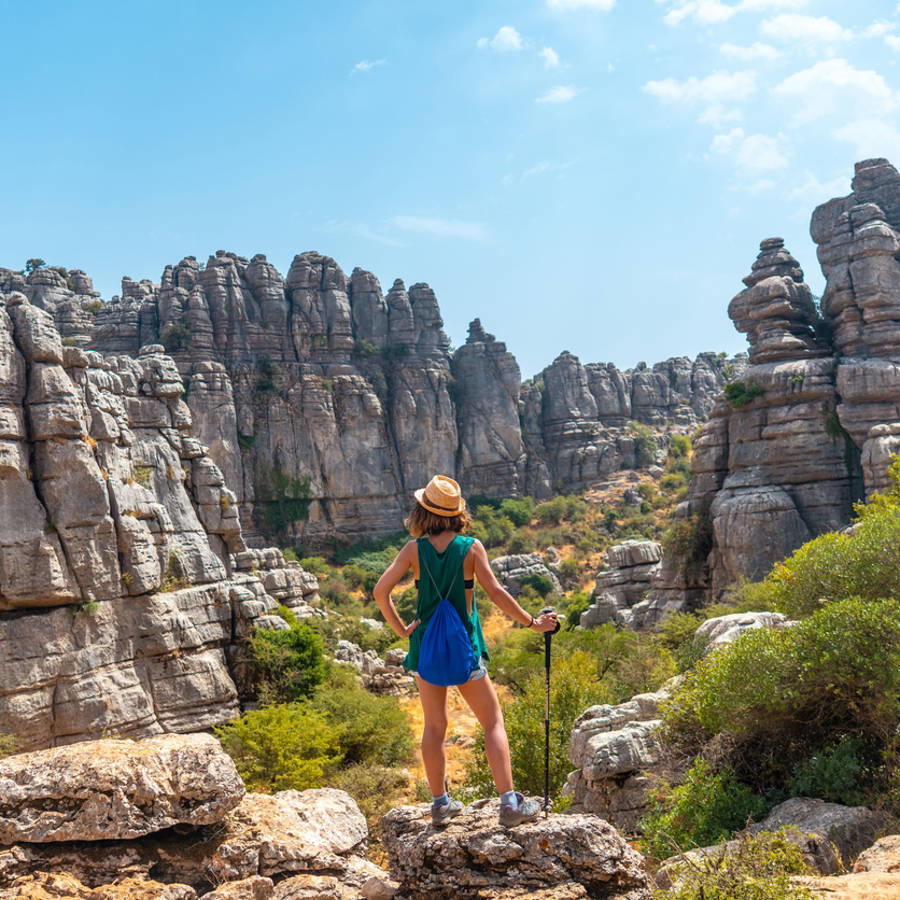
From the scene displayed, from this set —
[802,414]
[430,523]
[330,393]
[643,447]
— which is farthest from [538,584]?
[430,523]

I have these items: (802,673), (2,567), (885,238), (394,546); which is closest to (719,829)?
(802,673)

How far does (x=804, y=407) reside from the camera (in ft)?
83.8

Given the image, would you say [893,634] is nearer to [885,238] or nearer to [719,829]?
[719,829]

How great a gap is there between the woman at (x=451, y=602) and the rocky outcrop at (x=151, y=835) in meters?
0.78

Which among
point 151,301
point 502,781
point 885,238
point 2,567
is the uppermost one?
point 151,301

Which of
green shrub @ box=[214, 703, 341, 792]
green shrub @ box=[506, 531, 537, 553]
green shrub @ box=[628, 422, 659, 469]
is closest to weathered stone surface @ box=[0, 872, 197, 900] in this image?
green shrub @ box=[214, 703, 341, 792]

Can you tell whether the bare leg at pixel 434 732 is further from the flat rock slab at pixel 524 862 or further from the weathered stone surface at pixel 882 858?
the weathered stone surface at pixel 882 858

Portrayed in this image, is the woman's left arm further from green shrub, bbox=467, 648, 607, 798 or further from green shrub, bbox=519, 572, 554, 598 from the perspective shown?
green shrub, bbox=519, 572, 554, 598

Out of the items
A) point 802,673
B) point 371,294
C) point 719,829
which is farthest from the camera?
Result: point 371,294

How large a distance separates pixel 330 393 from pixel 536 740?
40864 mm

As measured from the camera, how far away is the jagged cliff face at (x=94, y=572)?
15695mm

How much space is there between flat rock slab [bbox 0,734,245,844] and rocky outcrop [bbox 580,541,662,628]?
24007mm

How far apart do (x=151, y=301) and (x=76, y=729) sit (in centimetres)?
3862

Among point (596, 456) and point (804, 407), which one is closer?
point (804, 407)
